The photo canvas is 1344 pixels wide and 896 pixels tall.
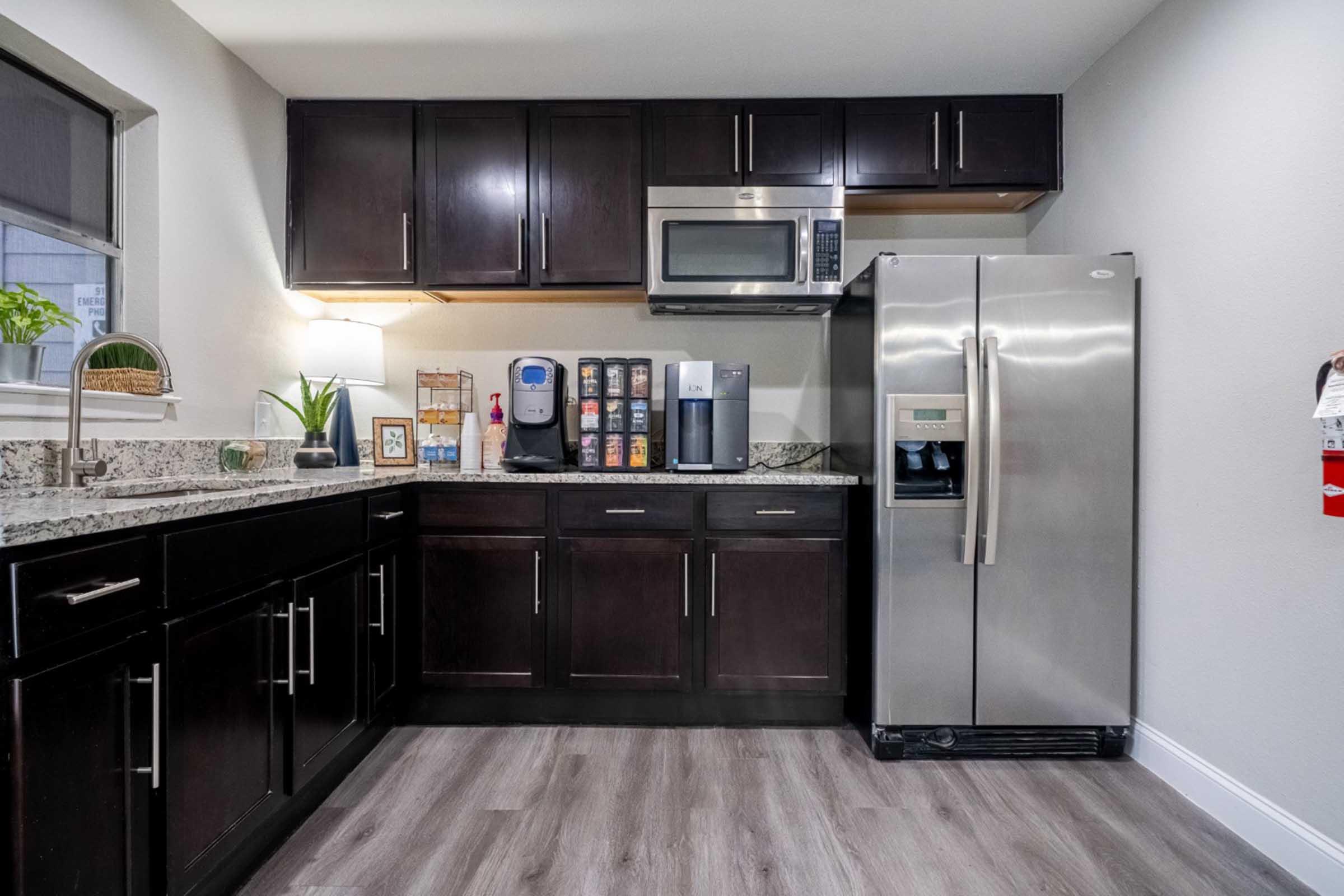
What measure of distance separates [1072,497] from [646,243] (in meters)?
1.74

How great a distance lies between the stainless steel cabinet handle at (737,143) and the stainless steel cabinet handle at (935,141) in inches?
29.3

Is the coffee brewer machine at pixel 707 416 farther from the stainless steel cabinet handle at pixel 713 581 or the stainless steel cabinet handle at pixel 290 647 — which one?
the stainless steel cabinet handle at pixel 290 647

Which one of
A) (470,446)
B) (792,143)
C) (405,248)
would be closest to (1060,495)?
(792,143)

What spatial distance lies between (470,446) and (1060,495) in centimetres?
216

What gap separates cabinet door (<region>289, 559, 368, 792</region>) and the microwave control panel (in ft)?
6.18

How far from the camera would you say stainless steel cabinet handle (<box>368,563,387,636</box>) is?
2119mm

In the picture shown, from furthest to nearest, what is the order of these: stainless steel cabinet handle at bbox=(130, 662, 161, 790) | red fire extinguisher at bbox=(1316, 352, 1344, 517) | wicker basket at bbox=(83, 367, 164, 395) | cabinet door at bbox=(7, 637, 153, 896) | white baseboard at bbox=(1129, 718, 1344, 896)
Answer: wicker basket at bbox=(83, 367, 164, 395), white baseboard at bbox=(1129, 718, 1344, 896), red fire extinguisher at bbox=(1316, 352, 1344, 517), stainless steel cabinet handle at bbox=(130, 662, 161, 790), cabinet door at bbox=(7, 637, 153, 896)

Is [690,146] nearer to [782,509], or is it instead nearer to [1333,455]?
[782,509]

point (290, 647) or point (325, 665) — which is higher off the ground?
point (290, 647)

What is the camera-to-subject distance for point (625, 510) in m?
2.38

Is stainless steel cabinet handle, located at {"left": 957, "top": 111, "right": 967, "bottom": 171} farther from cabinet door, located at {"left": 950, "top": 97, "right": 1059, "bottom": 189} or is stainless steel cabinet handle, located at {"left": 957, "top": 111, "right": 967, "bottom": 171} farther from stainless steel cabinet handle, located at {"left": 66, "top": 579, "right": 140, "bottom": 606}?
stainless steel cabinet handle, located at {"left": 66, "top": 579, "right": 140, "bottom": 606}

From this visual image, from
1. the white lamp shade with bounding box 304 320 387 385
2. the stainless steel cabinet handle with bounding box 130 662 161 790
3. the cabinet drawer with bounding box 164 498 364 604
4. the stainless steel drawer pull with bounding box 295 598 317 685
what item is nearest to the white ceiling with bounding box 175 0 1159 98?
the white lamp shade with bounding box 304 320 387 385

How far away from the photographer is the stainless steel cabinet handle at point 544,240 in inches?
103

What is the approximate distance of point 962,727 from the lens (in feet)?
7.12
